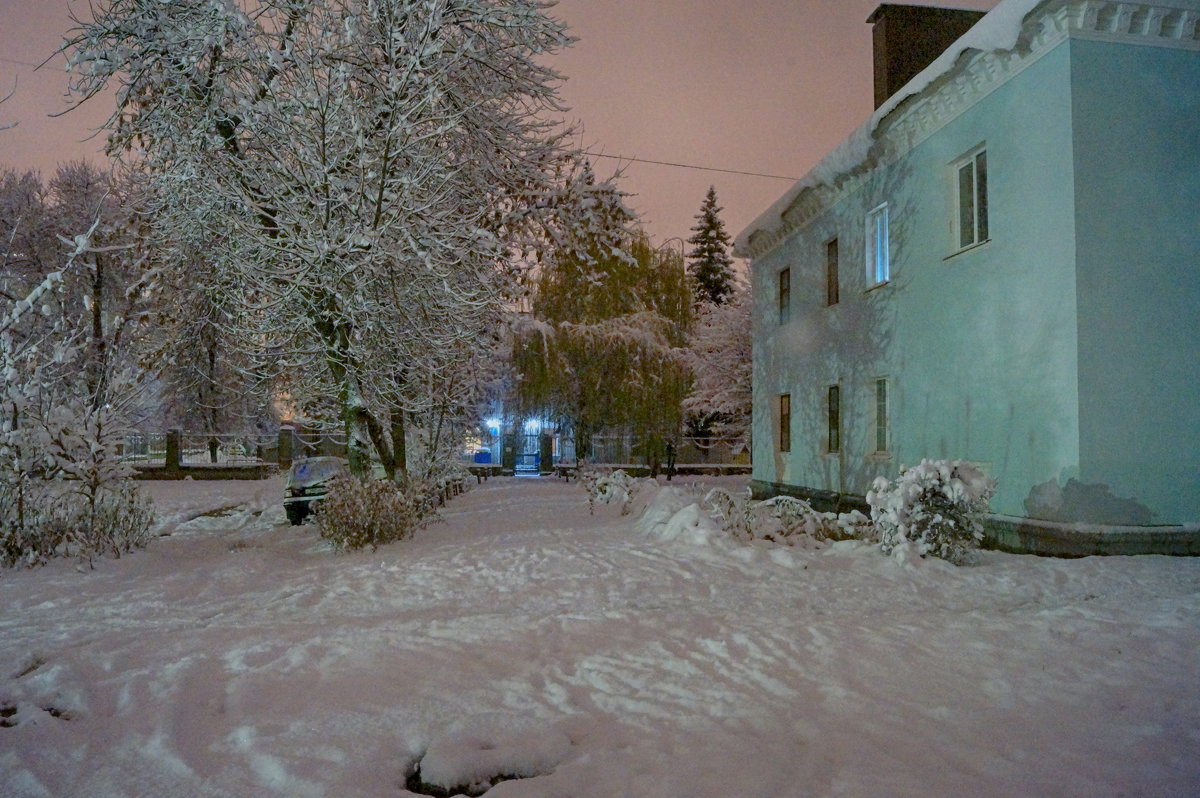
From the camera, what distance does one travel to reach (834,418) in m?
14.6

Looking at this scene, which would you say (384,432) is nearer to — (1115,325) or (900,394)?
(900,394)

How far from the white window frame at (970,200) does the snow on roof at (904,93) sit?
119 cm

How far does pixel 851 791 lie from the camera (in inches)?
110

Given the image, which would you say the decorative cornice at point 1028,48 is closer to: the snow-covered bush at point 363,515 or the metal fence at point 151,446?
the snow-covered bush at point 363,515

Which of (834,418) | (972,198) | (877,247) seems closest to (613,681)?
(972,198)

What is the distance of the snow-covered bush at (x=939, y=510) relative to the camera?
7398 millimetres

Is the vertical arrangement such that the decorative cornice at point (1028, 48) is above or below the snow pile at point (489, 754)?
above

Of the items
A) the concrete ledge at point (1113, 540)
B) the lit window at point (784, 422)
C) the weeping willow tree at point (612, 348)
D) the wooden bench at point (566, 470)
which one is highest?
the weeping willow tree at point (612, 348)

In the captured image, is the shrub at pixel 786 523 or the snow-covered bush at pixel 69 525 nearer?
the snow-covered bush at pixel 69 525

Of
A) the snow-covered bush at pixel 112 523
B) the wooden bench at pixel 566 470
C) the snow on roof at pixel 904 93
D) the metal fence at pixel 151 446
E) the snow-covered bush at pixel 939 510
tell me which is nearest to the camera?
the snow-covered bush at pixel 939 510

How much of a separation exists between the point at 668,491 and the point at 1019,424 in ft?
15.4

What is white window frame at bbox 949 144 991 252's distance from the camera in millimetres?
9953

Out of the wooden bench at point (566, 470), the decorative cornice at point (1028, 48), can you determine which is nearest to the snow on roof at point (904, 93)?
the decorative cornice at point (1028, 48)

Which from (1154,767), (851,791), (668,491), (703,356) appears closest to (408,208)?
(668,491)
